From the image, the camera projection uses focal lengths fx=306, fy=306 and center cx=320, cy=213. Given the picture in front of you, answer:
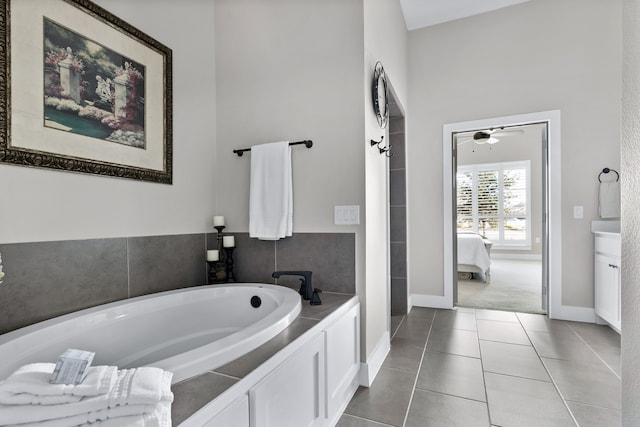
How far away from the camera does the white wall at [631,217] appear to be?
0.60 m

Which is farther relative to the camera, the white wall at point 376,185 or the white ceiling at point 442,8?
the white ceiling at point 442,8

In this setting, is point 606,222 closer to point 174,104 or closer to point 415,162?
point 415,162

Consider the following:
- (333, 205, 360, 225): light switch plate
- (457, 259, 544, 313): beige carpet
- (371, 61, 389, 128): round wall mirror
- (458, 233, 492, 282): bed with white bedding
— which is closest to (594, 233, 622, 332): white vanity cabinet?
(457, 259, 544, 313): beige carpet

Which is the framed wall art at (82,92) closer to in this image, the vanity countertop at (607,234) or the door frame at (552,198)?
the door frame at (552,198)

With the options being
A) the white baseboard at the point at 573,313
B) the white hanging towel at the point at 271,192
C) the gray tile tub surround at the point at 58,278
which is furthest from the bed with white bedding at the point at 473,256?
the gray tile tub surround at the point at 58,278

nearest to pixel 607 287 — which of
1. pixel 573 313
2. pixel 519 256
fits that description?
pixel 573 313

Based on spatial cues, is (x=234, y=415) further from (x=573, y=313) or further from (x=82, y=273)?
(x=573, y=313)

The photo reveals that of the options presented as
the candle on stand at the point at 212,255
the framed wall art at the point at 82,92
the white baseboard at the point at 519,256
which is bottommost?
the white baseboard at the point at 519,256

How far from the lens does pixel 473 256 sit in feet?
14.7

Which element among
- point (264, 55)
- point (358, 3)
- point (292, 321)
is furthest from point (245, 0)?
point (292, 321)

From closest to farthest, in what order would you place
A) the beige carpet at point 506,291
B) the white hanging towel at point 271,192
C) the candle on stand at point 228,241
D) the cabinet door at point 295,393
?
the cabinet door at point 295,393, the white hanging towel at point 271,192, the candle on stand at point 228,241, the beige carpet at point 506,291

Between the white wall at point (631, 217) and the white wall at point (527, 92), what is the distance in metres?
2.77

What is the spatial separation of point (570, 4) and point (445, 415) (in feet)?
12.3

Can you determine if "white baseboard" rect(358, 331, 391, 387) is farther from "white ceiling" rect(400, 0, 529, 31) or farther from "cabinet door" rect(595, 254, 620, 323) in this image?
"white ceiling" rect(400, 0, 529, 31)
